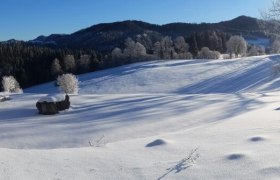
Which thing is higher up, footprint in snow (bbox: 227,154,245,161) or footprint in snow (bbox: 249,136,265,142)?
footprint in snow (bbox: 227,154,245,161)

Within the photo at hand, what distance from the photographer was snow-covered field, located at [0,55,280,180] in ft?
23.5

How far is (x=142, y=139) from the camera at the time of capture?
11930mm

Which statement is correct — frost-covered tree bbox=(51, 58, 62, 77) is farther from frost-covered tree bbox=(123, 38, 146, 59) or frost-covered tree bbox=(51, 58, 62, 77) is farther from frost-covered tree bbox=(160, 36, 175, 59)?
frost-covered tree bbox=(160, 36, 175, 59)

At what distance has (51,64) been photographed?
136750 mm

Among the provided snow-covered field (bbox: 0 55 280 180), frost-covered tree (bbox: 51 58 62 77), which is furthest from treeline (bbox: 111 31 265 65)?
snow-covered field (bbox: 0 55 280 180)

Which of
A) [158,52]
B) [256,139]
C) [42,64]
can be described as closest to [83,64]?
[42,64]

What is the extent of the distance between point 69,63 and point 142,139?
125072 mm

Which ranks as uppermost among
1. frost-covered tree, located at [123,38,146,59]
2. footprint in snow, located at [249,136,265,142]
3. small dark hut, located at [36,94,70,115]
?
frost-covered tree, located at [123,38,146,59]

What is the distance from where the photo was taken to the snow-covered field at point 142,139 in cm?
716

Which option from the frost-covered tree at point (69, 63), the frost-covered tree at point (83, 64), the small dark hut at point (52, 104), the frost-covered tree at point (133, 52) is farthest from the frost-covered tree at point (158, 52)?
the small dark hut at point (52, 104)

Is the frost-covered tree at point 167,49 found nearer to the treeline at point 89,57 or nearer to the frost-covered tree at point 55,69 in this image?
the treeline at point 89,57

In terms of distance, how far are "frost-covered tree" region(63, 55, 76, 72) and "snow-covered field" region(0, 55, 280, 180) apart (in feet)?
336

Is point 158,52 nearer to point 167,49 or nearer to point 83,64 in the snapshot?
point 167,49

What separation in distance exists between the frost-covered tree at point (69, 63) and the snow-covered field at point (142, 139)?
102 meters
